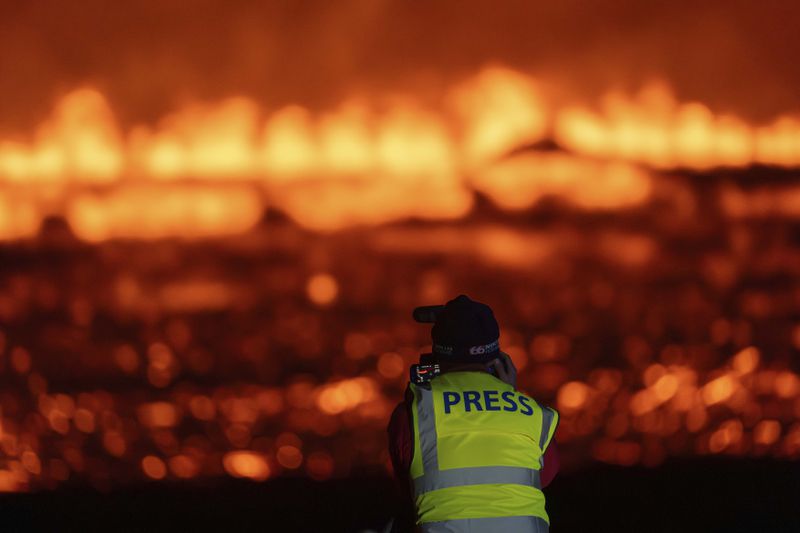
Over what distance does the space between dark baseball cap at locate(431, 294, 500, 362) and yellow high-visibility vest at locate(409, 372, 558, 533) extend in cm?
7

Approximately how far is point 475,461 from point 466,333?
0.71ft

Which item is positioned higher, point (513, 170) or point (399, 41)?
point (399, 41)

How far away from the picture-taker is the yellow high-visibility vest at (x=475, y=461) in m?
1.60

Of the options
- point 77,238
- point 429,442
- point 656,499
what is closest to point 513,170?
point 656,499

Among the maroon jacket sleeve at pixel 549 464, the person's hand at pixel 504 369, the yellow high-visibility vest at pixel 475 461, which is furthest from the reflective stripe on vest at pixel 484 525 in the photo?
the person's hand at pixel 504 369

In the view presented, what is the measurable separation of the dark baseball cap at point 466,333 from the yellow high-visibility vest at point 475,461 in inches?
2.9

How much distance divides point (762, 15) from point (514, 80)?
3.06ft

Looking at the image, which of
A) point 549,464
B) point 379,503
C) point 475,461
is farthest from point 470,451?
point 379,503

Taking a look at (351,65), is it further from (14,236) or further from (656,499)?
(656,499)

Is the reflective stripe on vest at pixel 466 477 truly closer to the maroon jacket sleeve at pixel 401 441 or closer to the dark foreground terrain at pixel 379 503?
the maroon jacket sleeve at pixel 401 441

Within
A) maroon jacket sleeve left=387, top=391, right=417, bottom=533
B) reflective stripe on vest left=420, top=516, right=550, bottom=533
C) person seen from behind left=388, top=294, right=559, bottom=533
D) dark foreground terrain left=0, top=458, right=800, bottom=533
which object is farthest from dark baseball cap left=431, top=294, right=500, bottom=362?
dark foreground terrain left=0, top=458, right=800, bottom=533

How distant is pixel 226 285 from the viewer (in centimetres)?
359

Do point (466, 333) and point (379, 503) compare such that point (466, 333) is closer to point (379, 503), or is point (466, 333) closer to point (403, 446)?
point (403, 446)

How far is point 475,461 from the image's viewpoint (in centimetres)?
161
